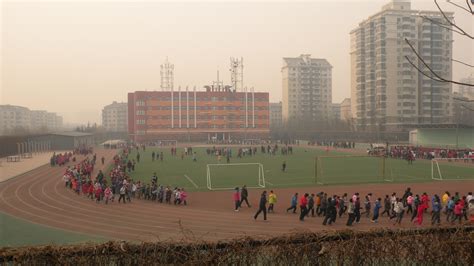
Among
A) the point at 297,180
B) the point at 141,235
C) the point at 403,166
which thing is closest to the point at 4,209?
the point at 141,235

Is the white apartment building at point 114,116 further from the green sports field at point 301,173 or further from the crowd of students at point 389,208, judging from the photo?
the crowd of students at point 389,208

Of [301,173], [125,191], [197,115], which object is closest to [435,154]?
[301,173]

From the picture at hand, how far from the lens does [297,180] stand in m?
30.2

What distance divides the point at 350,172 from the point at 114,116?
167 meters

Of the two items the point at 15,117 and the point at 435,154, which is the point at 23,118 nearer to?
the point at 15,117

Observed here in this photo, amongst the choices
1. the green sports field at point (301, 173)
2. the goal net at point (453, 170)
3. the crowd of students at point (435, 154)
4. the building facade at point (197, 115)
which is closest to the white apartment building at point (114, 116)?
the building facade at point (197, 115)

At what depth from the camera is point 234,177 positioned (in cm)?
3228

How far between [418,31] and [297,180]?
75.8 meters

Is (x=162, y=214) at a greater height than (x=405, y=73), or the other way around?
(x=405, y=73)

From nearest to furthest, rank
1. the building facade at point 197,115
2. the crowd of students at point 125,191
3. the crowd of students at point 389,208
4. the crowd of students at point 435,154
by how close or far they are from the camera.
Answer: the crowd of students at point 389,208
the crowd of students at point 125,191
the crowd of students at point 435,154
the building facade at point 197,115

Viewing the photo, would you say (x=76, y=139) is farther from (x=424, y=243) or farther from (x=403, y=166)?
(x=424, y=243)

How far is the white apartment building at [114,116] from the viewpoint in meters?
180

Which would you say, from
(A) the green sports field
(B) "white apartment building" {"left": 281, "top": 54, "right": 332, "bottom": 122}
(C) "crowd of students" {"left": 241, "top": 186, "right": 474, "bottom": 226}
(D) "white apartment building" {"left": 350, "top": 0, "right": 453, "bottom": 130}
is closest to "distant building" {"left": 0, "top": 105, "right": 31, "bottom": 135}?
(B) "white apartment building" {"left": 281, "top": 54, "right": 332, "bottom": 122}

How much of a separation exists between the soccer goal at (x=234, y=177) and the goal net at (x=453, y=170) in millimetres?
12780
